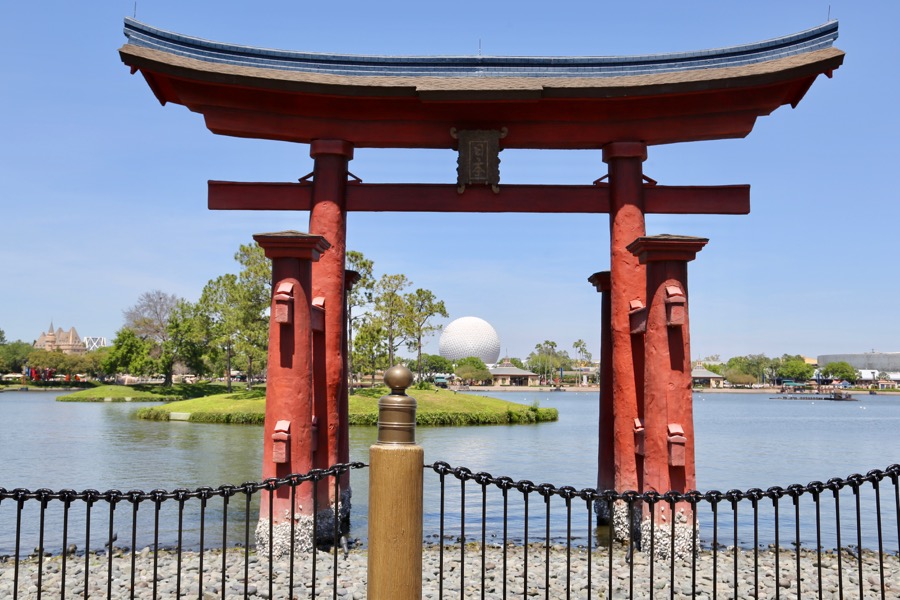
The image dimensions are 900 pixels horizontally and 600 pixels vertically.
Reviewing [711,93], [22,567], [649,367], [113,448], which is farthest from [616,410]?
[113,448]

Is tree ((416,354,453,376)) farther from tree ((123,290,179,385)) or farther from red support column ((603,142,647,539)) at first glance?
red support column ((603,142,647,539))

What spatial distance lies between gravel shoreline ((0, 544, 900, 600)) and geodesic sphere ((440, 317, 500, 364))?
8110cm

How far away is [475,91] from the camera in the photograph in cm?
859

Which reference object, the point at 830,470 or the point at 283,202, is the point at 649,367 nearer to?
the point at 283,202

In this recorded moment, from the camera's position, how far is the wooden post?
3.95m

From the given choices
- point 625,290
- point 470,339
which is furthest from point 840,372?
point 625,290

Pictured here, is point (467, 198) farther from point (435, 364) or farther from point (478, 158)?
point (435, 364)

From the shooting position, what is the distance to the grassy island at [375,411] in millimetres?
32344

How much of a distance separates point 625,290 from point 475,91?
292cm

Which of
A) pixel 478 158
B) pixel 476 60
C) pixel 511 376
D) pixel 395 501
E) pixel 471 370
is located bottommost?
pixel 511 376

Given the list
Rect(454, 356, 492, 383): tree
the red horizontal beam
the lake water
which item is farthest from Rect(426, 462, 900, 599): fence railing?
Rect(454, 356, 492, 383): tree

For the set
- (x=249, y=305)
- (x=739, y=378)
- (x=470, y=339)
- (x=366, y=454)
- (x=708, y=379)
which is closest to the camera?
(x=366, y=454)

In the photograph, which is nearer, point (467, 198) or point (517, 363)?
point (467, 198)

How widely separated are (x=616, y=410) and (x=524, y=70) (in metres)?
4.27
